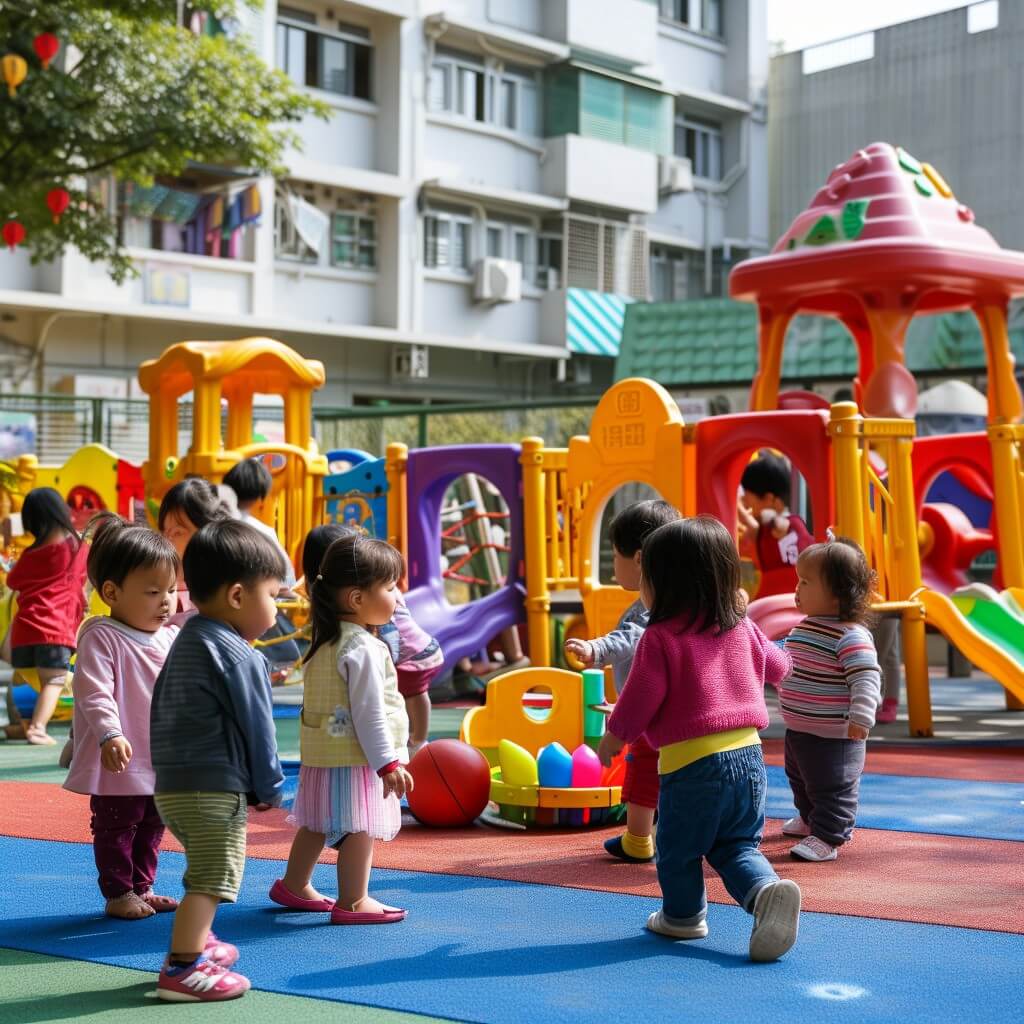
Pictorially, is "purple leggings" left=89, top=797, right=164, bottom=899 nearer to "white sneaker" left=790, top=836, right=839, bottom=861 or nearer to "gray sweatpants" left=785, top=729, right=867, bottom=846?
"white sneaker" left=790, top=836, right=839, bottom=861

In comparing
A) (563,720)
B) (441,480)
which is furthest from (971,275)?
(563,720)

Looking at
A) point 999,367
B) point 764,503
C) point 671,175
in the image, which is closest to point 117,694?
point 764,503

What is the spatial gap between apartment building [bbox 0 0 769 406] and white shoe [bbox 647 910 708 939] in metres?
20.5

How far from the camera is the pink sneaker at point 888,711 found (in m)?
9.72

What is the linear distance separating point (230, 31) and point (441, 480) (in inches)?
582

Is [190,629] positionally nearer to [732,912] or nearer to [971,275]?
[732,912]

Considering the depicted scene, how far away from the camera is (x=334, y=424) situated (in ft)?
58.4

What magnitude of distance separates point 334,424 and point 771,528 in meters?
8.84

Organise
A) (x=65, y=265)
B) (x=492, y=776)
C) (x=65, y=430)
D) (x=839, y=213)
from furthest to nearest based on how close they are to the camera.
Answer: (x=65, y=265) < (x=65, y=430) < (x=839, y=213) < (x=492, y=776)

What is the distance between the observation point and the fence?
52.3 ft

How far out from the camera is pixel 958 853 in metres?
5.47

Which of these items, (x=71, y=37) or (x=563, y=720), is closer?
(x=563, y=720)

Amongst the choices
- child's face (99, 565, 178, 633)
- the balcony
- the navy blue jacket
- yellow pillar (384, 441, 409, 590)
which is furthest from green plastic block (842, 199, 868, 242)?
the balcony

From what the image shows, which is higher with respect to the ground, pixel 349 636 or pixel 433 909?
pixel 349 636
